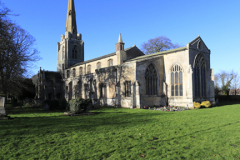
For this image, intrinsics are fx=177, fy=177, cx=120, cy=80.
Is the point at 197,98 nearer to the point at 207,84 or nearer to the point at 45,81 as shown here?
the point at 207,84

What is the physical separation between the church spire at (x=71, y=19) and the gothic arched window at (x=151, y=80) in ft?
106

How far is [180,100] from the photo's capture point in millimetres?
23094

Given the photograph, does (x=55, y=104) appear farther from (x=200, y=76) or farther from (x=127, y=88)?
(x=200, y=76)

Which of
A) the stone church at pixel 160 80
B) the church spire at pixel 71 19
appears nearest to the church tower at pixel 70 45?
the church spire at pixel 71 19

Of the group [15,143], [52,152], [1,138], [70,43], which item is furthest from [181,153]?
[70,43]

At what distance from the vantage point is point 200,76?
80.3 ft

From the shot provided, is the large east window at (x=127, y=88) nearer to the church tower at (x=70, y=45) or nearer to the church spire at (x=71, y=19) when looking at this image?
the church tower at (x=70, y=45)

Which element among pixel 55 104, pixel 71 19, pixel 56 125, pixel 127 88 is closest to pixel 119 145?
pixel 56 125

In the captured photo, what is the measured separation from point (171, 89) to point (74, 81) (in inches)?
900

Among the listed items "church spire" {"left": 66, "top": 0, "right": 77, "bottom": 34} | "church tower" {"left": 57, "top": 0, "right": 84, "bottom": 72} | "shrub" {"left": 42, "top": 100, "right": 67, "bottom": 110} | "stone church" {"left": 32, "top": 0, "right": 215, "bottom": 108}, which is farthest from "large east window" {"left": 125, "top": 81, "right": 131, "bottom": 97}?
"church spire" {"left": 66, "top": 0, "right": 77, "bottom": 34}

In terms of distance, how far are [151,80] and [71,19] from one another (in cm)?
3458

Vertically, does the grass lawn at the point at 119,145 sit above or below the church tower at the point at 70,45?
below

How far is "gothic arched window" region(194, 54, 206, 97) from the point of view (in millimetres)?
23952

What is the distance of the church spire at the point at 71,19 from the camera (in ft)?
160
